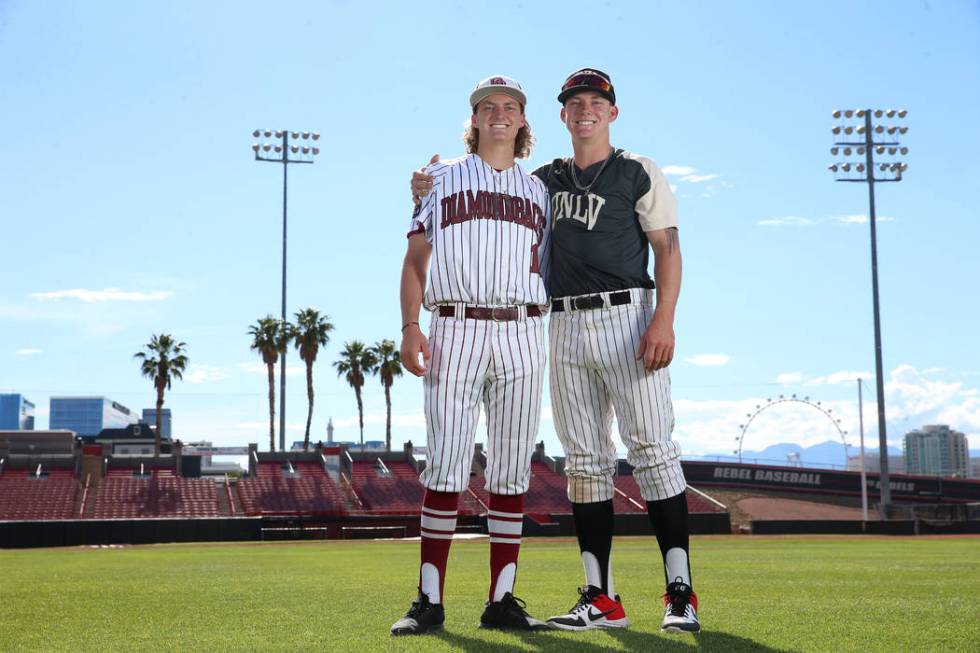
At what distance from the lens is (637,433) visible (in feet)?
15.2

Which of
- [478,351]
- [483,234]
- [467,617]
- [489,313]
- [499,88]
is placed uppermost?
[499,88]

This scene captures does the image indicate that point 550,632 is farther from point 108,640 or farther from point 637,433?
point 108,640

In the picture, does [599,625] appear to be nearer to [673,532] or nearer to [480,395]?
[673,532]

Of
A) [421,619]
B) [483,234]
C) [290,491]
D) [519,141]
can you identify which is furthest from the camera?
[290,491]

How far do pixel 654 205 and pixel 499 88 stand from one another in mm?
988

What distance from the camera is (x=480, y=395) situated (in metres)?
4.69

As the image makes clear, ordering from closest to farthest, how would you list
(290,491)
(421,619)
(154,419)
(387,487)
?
(421,619) < (290,491) < (387,487) < (154,419)

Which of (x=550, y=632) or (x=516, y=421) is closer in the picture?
(x=550, y=632)

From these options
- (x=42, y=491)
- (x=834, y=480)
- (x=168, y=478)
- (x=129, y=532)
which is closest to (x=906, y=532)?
(x=834, y=480)

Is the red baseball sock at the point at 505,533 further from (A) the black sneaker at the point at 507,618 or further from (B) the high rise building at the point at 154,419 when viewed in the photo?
(B) the high rise building at the point at 154,419

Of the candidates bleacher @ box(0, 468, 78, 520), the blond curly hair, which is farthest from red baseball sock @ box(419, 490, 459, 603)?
bleacher @ box(0, 468, 78, 520)

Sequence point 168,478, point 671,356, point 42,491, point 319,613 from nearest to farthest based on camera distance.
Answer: point 671,356 → point 319,613 → point 42,491 → point 168,478

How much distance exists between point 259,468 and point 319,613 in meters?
42.6

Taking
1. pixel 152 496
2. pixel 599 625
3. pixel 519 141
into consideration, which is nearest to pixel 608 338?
pixel 519 141
